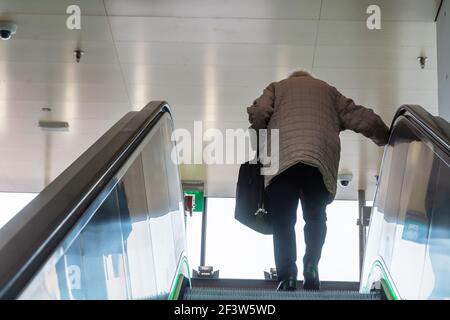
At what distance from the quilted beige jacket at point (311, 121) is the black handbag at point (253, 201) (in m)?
0.32

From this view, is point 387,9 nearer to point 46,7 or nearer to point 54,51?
point 46,7

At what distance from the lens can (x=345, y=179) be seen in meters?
10.6

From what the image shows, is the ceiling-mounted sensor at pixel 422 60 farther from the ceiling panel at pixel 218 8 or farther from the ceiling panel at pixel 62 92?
the ceiling panel at pixel 62 92

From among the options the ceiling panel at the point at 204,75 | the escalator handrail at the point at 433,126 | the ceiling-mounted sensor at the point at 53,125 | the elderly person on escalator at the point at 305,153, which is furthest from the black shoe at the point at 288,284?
the ceiling-mounted sensor at the point at 53,125

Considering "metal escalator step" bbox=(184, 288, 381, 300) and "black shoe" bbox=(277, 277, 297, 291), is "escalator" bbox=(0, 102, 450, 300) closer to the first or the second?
"metal escalator step" bbox=(184, 288, 381, 300)

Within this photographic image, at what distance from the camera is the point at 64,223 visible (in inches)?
68.0

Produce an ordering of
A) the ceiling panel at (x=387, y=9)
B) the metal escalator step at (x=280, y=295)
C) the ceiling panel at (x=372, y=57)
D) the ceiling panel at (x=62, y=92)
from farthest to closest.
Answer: the ceiling panel at (x=62, y=92)
the ceiling panel at (x=372, y=57)
the ceiling panel at (x=387, y=9)
the metal escalator step at (x=280, y=295)

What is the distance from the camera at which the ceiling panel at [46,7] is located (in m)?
5.79

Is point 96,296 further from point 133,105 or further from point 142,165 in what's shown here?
point 133,105

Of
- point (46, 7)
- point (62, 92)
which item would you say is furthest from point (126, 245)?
point (62, 92)

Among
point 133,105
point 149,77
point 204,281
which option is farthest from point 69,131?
point 204,281

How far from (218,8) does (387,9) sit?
1.54m

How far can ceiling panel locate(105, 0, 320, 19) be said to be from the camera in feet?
18.9
